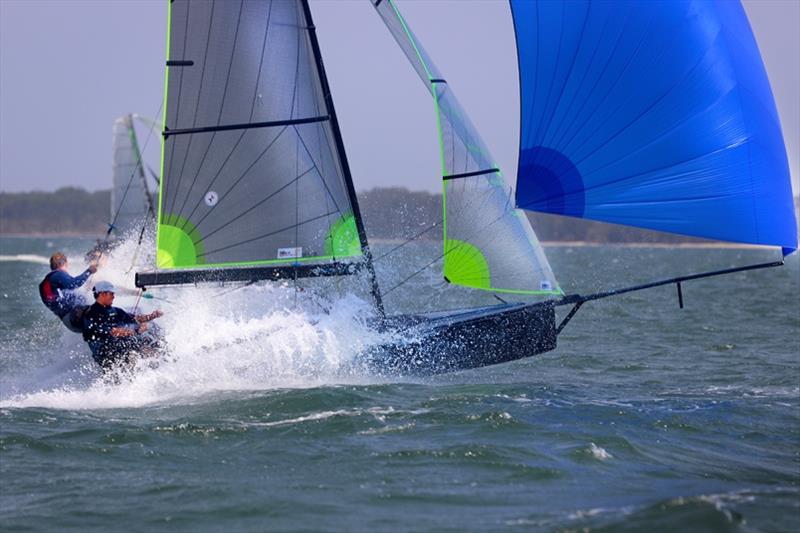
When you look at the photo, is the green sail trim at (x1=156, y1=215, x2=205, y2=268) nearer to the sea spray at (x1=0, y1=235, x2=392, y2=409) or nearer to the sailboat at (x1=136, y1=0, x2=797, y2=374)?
the sailboat at (x1=136, y1=0, x2=797, y2=374)

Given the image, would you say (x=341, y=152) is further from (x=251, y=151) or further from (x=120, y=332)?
(x=120, y=332)

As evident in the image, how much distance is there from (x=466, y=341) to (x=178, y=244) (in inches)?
116

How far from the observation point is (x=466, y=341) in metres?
11.1

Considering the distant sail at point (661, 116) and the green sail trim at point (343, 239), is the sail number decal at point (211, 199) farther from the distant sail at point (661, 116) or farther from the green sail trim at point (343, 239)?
the distant sail at point (661, 116)

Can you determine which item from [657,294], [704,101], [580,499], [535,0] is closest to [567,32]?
[535,0]

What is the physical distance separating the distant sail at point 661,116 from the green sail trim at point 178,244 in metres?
3.52

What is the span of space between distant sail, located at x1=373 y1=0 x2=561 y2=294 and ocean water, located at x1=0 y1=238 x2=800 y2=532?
1028 millimetres

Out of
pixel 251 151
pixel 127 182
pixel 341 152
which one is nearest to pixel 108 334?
pixel 251 151

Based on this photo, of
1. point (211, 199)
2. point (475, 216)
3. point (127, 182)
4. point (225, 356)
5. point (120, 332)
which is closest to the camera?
point (120, 332)

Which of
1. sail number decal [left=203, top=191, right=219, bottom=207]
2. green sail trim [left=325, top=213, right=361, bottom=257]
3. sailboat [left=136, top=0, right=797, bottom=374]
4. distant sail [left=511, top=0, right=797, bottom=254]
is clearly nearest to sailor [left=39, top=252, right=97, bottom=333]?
sailboat [left=136, top=0, right=797, bottom=374]

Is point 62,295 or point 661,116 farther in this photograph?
point 62,295

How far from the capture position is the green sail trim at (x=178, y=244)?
442 inches

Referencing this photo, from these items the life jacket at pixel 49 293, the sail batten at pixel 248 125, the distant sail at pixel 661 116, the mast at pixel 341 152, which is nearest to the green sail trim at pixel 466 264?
the mast at pixel 341 152

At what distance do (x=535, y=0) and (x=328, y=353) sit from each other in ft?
12.3
